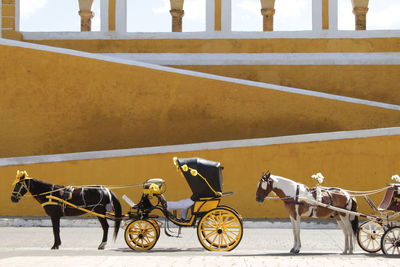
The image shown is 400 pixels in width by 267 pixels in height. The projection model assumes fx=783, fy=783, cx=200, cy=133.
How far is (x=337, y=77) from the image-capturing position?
75.4 feet

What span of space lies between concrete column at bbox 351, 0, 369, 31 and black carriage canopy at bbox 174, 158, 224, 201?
53.8ft

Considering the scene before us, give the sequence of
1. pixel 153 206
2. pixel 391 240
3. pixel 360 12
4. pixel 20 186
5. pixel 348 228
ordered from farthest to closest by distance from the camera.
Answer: pixel 360 12
pixel 20 186
pixel 153 206
pixel 348 228
pixel 391 240

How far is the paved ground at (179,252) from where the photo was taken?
373 inches

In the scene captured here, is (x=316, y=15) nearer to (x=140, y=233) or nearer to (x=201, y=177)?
(x=201, y=177)

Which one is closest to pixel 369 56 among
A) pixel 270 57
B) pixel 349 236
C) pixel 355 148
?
pixel 270 57

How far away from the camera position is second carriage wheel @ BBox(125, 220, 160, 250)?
1118cm

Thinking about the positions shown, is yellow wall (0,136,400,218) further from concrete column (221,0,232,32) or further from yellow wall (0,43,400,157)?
concrete column (221,0,232,32)

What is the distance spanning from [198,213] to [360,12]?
16.9 meters

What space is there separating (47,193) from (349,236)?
445 cm

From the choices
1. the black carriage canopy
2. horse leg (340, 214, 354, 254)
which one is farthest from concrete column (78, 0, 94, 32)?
horse leg (340, 214, 354, 254)

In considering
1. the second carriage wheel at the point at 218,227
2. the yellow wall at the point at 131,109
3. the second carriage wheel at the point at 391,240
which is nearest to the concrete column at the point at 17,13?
the yellow wall at the point at 131,109

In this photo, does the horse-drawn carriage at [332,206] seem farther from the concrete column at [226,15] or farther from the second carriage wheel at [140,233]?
the concrete column at [226,15]

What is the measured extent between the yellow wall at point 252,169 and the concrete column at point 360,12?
10.1m

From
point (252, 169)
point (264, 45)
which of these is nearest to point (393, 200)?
point (252, 169)
